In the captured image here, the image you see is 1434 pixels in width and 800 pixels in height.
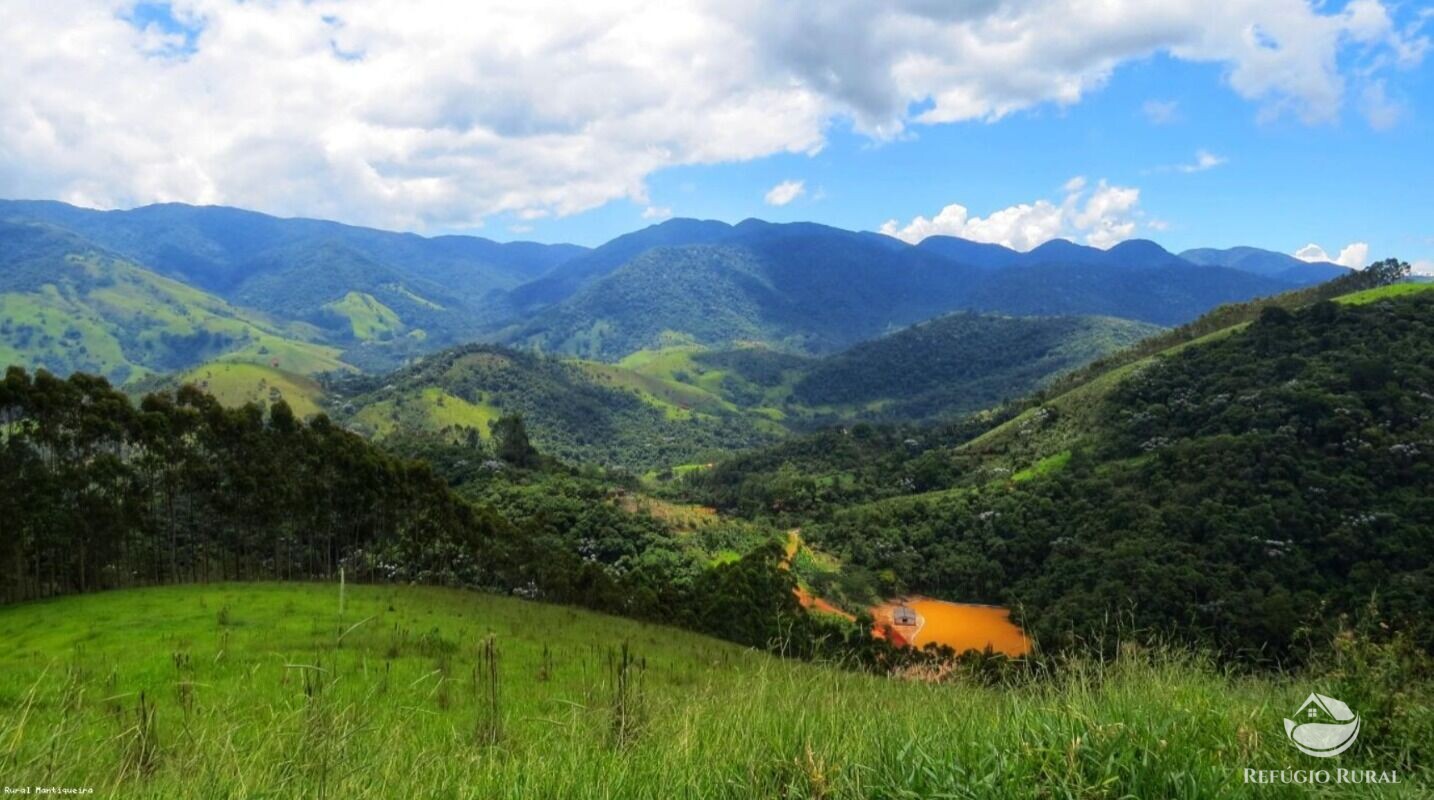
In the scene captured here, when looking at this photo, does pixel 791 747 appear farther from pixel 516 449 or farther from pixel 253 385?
pixel 253 385

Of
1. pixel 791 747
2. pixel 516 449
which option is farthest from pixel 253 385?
pixel 791 747

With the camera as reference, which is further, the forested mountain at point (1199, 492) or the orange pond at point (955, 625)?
the orange pond at point (955, 625)

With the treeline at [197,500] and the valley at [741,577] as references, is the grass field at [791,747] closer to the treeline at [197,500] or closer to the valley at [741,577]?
the valley at [741,577]

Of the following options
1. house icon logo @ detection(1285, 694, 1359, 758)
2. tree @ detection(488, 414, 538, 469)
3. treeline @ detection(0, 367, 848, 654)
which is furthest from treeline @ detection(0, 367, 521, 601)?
tree @ detection(488, 414, 538, 469)

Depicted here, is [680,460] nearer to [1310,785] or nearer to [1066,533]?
[1066,533]

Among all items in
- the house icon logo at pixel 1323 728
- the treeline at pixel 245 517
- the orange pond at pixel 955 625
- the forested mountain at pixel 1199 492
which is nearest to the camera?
the house icon logo at pixel 1323 728

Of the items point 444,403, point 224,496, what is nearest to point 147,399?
point 224,496

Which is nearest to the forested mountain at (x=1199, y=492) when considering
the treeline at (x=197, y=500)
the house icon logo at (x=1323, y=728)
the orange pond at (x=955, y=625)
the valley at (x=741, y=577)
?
the valley at (x=741, y=577)

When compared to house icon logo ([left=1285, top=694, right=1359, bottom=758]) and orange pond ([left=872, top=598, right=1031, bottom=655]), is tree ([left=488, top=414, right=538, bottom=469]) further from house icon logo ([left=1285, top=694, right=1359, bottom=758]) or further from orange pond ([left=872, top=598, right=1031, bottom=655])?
house icon logo ([left=1285, top=694, right=1359, bottom=758])
